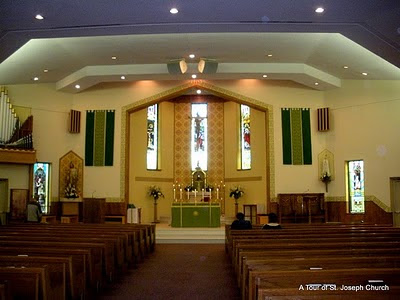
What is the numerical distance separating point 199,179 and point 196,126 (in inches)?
88.0

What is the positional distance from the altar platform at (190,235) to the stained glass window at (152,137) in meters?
4.08

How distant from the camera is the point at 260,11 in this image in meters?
7.09

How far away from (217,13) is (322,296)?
553cm

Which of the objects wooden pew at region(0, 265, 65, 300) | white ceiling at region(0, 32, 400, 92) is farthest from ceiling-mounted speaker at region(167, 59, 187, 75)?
wooden pew at region(0, 265, 65, 300)

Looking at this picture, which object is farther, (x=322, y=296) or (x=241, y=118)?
(x=241, y=118)

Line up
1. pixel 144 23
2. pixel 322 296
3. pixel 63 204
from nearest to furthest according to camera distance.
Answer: pixel 322 296 < pixel 144 23 < pixel 63 204

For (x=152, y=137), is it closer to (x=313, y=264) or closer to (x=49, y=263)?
(x=49, y=263)

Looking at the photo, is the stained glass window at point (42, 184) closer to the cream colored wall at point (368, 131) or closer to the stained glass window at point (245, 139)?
the stained glass window at point (245, 139)

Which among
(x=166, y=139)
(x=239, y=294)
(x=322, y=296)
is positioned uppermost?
(x=166, y=139)

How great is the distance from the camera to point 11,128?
40.7 feet

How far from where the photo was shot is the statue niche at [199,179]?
16656 mm

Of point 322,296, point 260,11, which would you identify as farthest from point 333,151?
point 322,296

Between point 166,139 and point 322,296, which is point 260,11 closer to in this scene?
point 322,296

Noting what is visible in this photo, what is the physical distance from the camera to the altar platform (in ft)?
38.3
